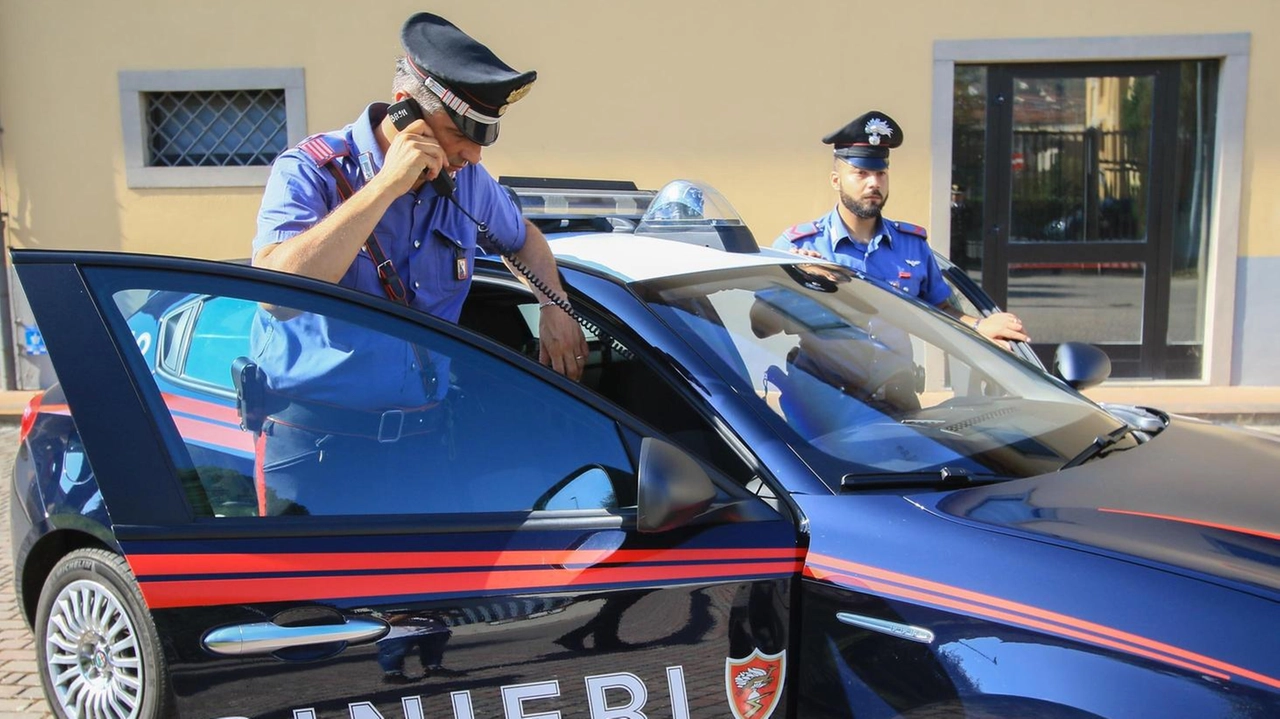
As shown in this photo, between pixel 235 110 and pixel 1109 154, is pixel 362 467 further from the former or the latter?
pixel 1109 154

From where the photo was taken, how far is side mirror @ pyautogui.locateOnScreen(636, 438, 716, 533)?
5.49 feet

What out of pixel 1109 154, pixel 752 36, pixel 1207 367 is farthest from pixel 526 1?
pixel 1207 367

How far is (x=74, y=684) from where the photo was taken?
2.33 metres

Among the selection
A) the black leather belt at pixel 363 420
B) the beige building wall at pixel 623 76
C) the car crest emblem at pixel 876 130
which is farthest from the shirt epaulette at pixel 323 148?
the beige building wall at pixel 623 76

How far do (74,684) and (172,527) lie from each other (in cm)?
92

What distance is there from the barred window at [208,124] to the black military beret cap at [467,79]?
17.7 feet

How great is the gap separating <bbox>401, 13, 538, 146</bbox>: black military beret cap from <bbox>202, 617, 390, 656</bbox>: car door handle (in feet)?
3.55

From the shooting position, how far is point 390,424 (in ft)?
6.16

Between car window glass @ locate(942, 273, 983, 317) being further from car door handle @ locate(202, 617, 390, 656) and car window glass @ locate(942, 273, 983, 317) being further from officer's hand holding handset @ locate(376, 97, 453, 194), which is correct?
car door handle @ locate(202, 617, 390, 656)

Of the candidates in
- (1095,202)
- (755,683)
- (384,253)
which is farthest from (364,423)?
(1095,202)

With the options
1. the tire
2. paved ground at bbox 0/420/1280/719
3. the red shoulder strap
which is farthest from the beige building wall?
the tire

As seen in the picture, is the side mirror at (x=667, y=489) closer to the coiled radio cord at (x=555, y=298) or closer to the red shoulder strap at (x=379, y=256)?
the coiled radio cord at (x=555, y=298)

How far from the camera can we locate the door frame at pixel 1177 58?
6.89 m

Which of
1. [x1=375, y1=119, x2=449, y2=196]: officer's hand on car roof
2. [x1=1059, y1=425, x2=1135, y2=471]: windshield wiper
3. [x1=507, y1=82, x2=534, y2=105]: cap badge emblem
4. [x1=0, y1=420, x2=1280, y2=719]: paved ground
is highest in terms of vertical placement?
[x1=507, y1=82, x2=534, y2=105]: cap badge emblem
